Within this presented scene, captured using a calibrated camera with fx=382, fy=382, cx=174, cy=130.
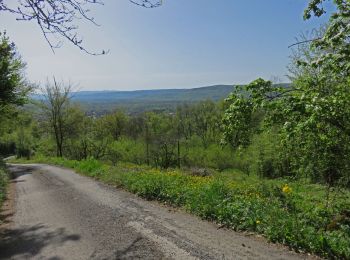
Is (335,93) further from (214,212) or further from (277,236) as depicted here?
(214,212)

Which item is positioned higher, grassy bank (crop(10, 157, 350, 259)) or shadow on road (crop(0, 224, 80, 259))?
grassy bank (crop(10, 157, 350, 259))

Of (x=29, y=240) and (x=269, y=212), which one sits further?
(x=29, y=240)

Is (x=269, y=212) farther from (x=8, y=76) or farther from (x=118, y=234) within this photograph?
(x=8, y=76)

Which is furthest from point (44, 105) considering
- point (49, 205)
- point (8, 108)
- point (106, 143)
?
point (49, 205)

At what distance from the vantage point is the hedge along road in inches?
280

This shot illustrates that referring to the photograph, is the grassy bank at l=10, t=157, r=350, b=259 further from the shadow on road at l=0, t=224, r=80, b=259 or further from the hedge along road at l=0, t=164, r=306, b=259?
the shadow on road at l=0, t=224, r=80, b=259

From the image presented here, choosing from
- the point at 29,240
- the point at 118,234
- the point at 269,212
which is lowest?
the point at 29,240

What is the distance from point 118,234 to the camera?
28.2ft

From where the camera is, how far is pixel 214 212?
938cm

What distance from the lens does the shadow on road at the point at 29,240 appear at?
821 cm

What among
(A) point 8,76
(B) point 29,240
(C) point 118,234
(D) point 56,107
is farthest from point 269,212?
(D) point 56,107

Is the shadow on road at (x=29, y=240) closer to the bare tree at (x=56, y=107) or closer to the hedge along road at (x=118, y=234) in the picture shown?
the hedge along road at (x=118, y=234)

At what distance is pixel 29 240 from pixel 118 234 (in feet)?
7.30

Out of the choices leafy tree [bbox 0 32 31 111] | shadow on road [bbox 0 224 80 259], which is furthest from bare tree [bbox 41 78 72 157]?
shadow on road [bbox 0 224 80 259]
